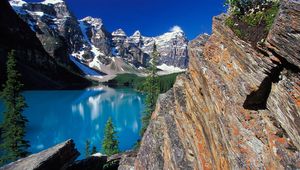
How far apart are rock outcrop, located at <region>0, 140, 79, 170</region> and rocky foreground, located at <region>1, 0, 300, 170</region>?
30.8ft

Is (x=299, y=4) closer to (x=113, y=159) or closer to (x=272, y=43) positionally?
(x=272, y=43)

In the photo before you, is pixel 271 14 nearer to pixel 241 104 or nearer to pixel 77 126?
pixel 241 104

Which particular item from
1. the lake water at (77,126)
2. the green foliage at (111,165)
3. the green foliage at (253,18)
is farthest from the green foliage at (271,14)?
the lake water at (77,126)

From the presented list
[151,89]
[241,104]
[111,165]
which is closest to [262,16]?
[241,104]

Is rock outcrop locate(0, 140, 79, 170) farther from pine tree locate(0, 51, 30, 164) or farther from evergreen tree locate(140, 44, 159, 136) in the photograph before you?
evergreen tree locate(140, 44, 159, 136)

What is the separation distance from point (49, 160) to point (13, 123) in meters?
17.8

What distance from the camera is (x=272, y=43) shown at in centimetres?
950

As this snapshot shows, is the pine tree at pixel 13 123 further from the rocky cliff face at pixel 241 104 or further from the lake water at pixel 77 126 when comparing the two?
the rocky cliff face at pixel 241 104

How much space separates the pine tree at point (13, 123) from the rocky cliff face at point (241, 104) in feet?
78.8

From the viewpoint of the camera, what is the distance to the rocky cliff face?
9000mm

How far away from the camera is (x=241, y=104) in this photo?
11.1 metres

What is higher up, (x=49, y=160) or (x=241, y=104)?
(x=241, y=104)

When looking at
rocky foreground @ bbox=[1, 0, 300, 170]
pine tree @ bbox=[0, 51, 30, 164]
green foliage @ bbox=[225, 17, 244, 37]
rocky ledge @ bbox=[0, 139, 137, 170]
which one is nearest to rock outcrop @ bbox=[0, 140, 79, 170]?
rocky ledge @ bbox=[0, 139, 137, 170]

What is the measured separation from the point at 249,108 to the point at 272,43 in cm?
275
